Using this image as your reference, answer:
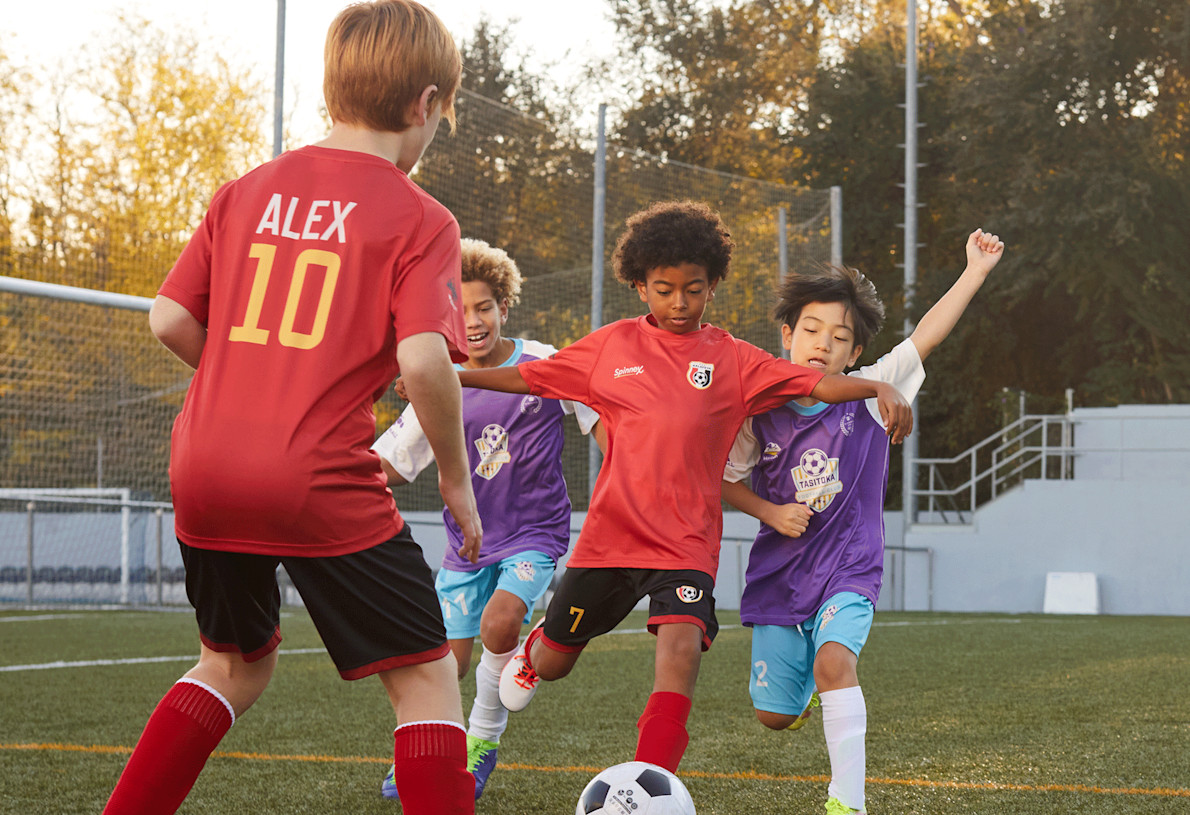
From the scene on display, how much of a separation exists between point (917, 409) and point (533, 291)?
9066mm

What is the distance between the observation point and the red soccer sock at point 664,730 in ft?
10.6

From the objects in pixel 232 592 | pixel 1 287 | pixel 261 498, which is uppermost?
pixel 1 287

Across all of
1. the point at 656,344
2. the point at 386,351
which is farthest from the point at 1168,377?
the point at 386,351

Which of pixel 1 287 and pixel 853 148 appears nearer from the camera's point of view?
pixel 1 287

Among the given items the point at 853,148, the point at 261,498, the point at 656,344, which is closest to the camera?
the point at 261,498

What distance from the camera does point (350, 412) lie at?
2307mm

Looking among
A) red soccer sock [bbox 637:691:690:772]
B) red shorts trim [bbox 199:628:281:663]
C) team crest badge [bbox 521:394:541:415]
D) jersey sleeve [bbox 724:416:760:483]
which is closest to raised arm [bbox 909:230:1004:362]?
jersey sleeve [bbox 724:416:760:483]

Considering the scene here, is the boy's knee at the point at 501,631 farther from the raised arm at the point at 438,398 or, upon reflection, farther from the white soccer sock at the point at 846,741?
the raised arm at the point at 438,398

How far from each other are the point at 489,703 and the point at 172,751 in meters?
2.00

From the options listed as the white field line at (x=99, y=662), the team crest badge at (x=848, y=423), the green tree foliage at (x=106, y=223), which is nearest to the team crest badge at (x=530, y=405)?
the team crest badge at (x=848, y=423)

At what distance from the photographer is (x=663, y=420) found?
3.52 meters

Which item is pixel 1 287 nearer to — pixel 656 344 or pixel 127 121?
pixel 656 344

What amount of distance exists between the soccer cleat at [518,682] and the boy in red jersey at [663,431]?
0.48 ft

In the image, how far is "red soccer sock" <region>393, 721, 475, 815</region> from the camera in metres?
2.32
